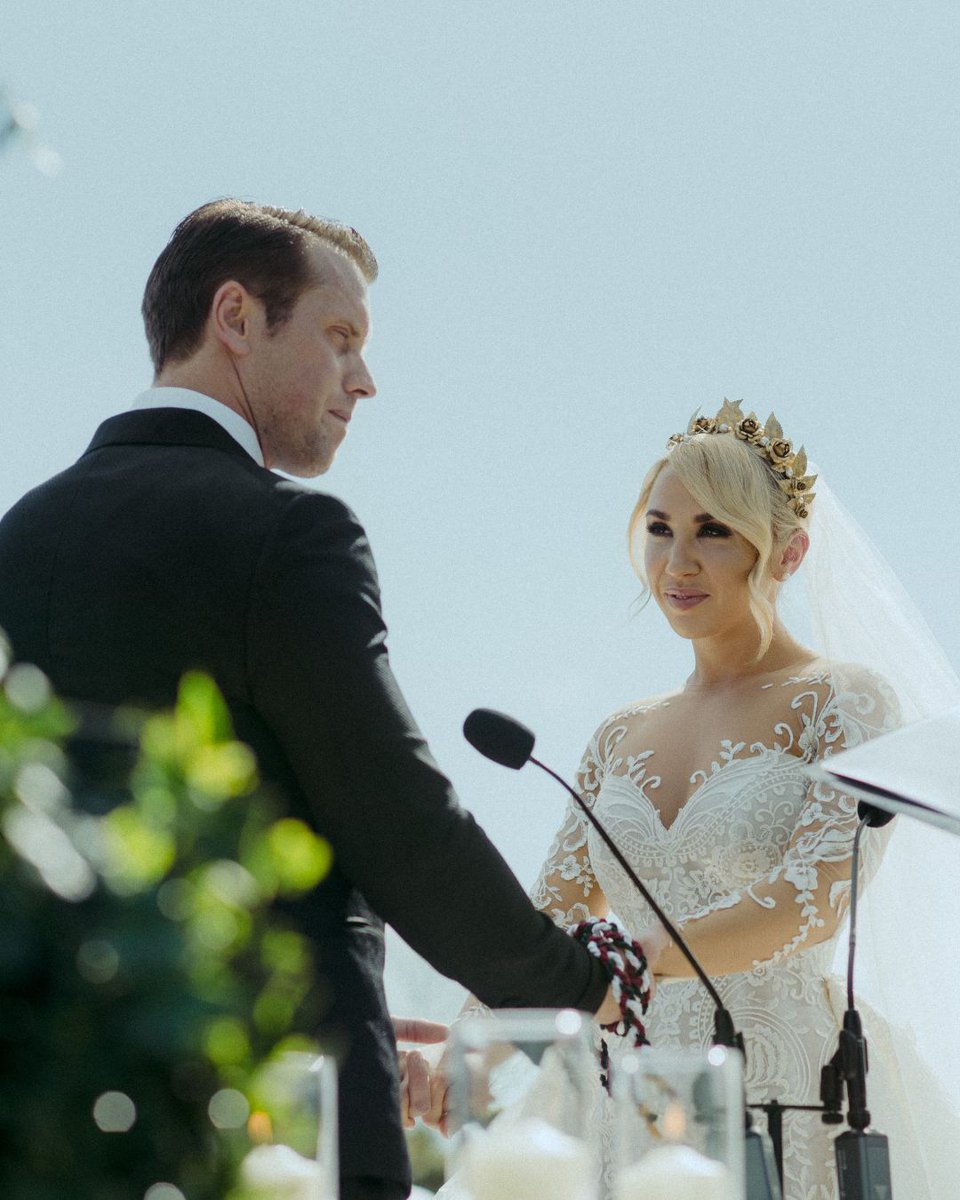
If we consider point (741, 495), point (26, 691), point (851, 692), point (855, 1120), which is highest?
point (741, 495)

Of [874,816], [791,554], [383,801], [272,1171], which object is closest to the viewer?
[272,1171]

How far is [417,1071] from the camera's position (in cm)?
301

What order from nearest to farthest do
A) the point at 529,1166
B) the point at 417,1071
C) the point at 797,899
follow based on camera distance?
the point at 529,1166
the point at 417,1071
the point at 797,899

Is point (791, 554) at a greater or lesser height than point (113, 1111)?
greater

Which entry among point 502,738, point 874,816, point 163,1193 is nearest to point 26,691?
point 163,1193

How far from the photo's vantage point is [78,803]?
31.4 inches

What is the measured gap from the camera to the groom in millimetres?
2176

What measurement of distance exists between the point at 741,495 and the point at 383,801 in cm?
263

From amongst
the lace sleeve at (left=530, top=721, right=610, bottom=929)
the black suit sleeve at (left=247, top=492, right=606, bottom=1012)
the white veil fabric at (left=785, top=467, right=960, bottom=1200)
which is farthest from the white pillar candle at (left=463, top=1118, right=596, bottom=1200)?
the lace sleeve at (left=530, top=721, right=610, bottom=929)

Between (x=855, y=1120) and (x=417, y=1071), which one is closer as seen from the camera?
(x=855, y=1120)

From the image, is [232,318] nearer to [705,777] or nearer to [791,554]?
[705,777]

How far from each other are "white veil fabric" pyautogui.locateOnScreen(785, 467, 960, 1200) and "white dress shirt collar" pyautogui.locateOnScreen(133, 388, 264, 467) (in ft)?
6.58

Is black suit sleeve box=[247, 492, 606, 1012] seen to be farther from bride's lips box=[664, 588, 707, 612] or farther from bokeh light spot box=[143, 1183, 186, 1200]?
bride's lips box=[664, 588, 707, 612]

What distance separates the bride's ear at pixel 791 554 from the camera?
4.68 meters
